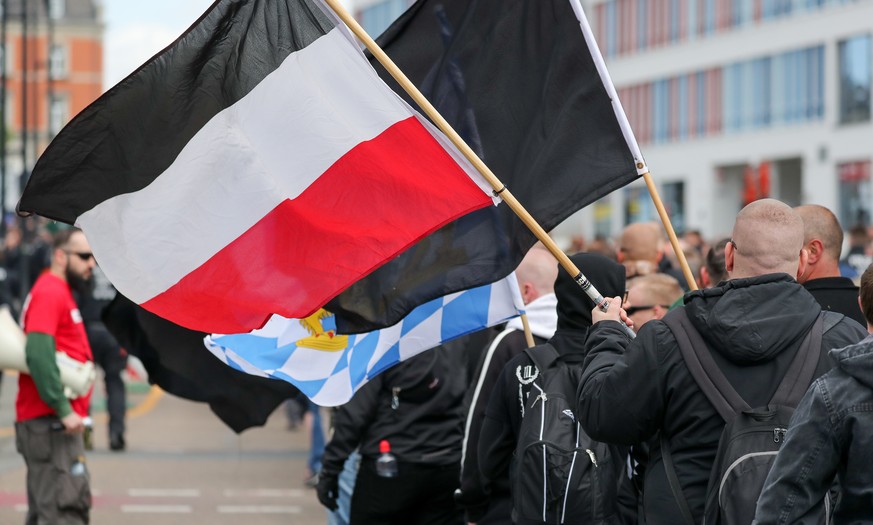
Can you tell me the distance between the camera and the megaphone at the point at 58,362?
8.05 meters

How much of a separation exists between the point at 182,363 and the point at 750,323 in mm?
3641

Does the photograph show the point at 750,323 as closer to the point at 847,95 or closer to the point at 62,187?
the point at 62,187

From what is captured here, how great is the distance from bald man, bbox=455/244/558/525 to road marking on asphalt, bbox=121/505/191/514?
212 inches

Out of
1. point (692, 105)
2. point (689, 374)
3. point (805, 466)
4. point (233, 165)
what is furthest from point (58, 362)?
point (692, 105)

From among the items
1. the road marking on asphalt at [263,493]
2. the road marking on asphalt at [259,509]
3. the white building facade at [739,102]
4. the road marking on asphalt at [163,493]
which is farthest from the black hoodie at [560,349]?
the white building facade at [739,102]

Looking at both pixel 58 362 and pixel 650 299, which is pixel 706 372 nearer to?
pixel 650 299

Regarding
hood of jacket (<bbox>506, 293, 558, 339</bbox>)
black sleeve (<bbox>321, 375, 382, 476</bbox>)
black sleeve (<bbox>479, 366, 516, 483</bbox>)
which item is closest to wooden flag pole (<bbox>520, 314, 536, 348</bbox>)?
hood of jacket (<bbox>506, 293, 558, 339</bbox>)

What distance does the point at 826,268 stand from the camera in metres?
5.98

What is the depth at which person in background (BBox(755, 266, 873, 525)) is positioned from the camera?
11.4 feet

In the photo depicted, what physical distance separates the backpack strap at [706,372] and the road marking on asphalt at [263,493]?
819cm

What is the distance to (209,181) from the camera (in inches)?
219

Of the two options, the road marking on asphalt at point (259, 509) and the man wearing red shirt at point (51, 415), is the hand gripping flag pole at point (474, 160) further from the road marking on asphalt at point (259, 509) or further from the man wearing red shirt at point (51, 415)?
the road marking on asphalt at point (259, 509)

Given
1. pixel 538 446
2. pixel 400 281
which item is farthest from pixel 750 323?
pixel 400 281

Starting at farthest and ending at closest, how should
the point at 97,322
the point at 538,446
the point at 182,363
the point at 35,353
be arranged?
the point at 97,322 → the point at 35,353 → the point at 182,363 → the point at 538,446
